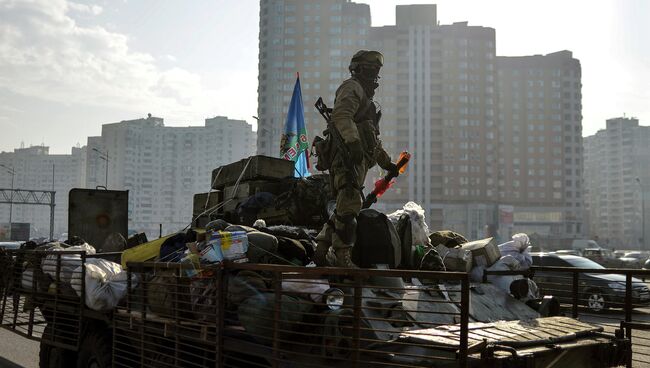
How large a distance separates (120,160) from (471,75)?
279ft

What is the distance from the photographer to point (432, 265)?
5.14 metres

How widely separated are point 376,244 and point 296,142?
32.8ft

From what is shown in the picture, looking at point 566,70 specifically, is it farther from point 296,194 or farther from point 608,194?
point 296,194

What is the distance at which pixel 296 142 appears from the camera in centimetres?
1485

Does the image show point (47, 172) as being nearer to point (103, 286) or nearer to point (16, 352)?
point (16, 352)

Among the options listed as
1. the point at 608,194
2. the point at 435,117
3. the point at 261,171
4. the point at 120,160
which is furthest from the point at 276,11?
the point at 261,171

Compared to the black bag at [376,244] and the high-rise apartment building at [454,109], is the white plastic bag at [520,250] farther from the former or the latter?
the high-rise apartment building at [454,109]

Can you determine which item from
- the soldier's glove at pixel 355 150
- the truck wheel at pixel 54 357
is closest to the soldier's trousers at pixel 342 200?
the soldier's glove at pixel 355 150

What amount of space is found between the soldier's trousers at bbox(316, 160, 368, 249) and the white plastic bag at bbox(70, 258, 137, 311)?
6.51 ft

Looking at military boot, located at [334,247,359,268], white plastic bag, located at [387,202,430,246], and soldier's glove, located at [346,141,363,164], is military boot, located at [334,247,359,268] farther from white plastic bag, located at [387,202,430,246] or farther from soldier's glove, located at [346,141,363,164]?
white plastic bag, located at [387,202,430,246]

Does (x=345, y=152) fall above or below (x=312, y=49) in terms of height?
below

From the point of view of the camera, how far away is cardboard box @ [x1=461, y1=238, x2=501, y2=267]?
5.69 meters

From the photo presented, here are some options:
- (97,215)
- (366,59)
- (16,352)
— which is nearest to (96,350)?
(366,59)

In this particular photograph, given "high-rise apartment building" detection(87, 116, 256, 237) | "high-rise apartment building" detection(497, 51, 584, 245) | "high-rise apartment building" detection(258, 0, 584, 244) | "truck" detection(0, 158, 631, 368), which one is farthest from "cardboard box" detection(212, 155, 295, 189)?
"high-rise apartment building" detection(87, 116, 256, 237)
